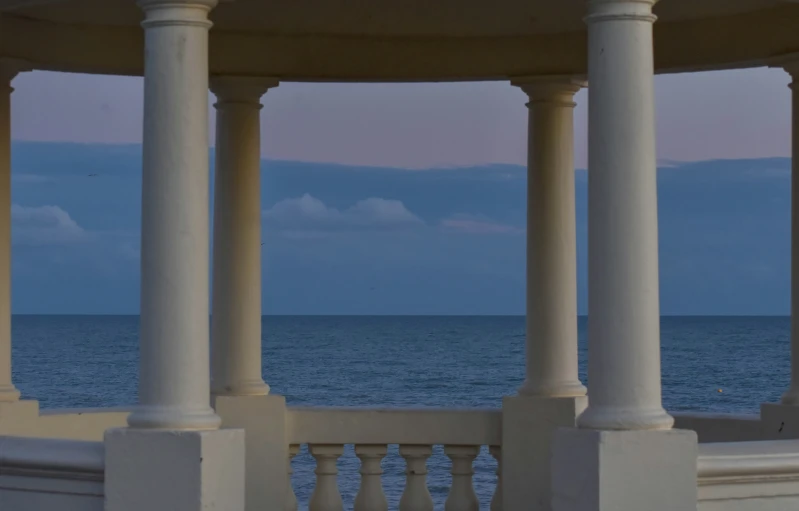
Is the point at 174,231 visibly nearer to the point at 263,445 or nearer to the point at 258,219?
the point at 263,445

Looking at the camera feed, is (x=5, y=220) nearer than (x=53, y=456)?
No

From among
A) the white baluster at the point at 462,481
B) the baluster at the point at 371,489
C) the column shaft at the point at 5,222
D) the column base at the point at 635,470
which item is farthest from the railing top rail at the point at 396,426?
the column base at the point at 635,470

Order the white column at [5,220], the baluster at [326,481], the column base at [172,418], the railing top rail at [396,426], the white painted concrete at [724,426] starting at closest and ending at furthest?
1. the column base at [172,418]
2. the white column at [5,220]
3. the baluster at [326,481]
4. the railing top rail at [396,426]
5. the white painted concrete at [724,426]

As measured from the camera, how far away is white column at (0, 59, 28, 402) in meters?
23.2

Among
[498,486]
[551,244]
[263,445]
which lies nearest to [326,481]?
[263,445]

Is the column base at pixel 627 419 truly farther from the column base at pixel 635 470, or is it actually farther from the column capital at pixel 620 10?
the column capital at pixel 620 10

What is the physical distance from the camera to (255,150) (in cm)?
2469

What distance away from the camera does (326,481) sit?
23734mm

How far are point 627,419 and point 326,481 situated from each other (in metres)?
8.85

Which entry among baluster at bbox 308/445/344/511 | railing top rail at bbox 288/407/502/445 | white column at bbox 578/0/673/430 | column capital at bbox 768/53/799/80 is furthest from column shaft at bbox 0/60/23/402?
column capital at bbox 768/53/799/80

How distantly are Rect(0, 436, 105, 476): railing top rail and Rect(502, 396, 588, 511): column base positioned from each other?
8785 mm

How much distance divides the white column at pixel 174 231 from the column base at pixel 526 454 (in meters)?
8.38

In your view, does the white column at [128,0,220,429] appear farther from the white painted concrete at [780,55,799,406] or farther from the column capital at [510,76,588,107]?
the white painted concrete at [780,55,799,406]

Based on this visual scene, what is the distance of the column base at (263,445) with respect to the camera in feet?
77.7
